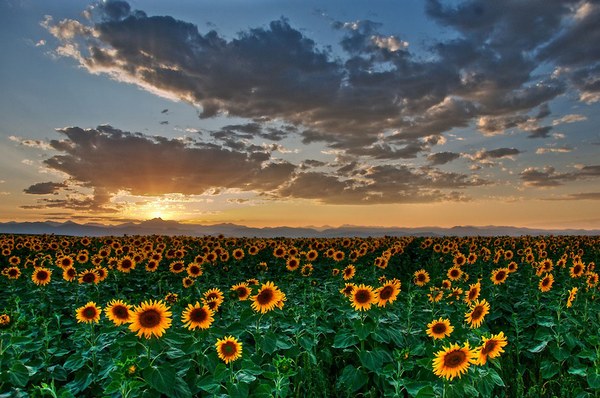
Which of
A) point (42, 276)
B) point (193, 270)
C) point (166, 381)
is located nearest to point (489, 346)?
point (166, 381)

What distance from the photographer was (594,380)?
6867mm

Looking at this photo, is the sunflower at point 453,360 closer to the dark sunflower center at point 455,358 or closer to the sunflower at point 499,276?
the dark sunflower center at point 455,358

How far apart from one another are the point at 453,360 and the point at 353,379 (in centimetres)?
170

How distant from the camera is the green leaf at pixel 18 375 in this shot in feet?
18.1

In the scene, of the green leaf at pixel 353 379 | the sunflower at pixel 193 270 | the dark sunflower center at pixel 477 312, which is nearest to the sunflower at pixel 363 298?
the green leaf at pixel 353 379

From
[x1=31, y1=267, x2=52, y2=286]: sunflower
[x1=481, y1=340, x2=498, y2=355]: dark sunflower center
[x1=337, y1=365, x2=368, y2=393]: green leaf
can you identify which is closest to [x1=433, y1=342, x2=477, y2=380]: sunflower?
[x1=481, y1=340, x2=498, y2=355]: dark sunflower center

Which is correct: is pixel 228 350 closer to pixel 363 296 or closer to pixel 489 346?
pixel 363 296

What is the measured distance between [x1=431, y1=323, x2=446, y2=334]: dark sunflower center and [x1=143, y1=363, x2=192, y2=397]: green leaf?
10.1 feet

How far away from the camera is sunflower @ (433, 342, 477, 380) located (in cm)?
530

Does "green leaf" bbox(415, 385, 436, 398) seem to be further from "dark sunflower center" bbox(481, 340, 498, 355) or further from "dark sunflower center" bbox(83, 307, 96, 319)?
"dark sunflower center" bbox(83, 307, 96, 319)

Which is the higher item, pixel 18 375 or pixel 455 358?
pixel 455 358

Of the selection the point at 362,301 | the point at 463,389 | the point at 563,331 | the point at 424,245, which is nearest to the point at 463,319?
the point at 563,331

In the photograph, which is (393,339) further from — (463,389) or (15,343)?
(15,343)

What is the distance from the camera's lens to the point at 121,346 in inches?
234
